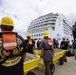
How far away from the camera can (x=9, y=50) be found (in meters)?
1.62

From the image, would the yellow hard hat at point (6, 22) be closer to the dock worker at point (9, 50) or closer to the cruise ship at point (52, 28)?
the dock worker at point (9, 50)

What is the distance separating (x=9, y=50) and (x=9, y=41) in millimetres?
117

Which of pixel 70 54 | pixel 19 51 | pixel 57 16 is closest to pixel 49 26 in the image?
pixel 57 16

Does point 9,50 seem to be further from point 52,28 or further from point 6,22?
point 52,28

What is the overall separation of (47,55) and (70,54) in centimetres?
677

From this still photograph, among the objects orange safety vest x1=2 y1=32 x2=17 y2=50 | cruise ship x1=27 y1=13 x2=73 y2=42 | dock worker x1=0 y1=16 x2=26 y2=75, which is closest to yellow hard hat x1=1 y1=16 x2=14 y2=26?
dock worker x1=0 y1=16 x2=26 y2=75

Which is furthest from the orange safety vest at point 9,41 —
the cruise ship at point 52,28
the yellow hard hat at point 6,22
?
the cruise ship at point 52,28

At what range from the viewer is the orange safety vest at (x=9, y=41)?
1.58 m

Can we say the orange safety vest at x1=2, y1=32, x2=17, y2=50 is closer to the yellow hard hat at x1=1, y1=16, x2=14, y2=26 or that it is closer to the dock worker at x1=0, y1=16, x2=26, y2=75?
the dock worker at x1=0, y1=16, x2=26, y2=75

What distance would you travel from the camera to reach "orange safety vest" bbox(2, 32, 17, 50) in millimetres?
1577

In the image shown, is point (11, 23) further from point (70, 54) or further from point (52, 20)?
point (52, 20)

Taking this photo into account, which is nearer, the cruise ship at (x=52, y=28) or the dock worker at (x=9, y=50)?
the dock worker at (x=9, y=50)

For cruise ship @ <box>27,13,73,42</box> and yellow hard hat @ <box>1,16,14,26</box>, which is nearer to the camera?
yellow hard hat @ <box>1,16,14,26</box>

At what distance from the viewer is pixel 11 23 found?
1710 millimetres
